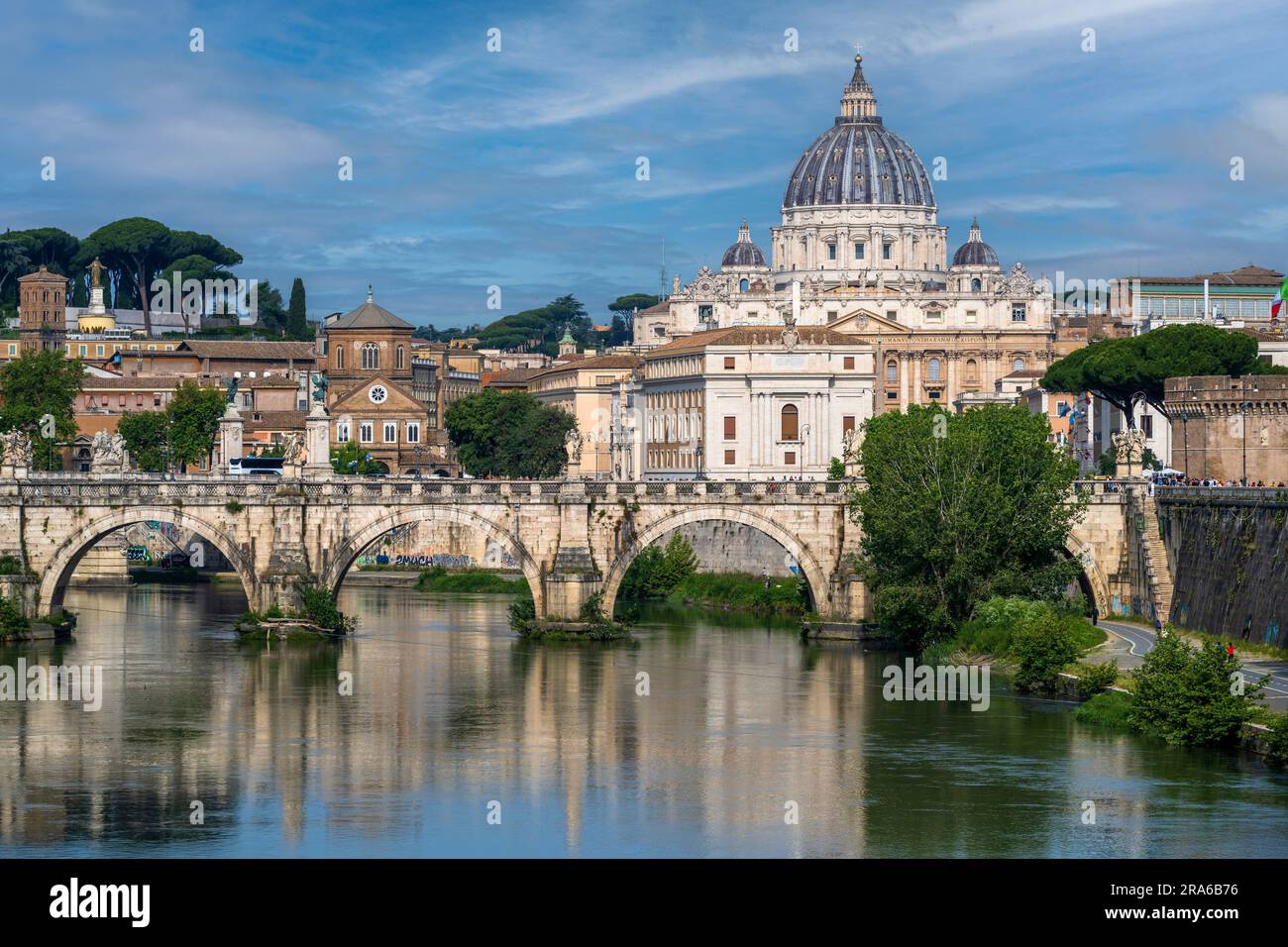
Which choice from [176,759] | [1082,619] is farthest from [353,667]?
[1082,619]

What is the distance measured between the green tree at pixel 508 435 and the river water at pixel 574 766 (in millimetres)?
65985

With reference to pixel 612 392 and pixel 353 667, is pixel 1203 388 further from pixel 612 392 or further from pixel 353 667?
pixel 612 392

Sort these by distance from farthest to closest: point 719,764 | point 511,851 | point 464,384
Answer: point 464,384, point 719,764, point 511,851

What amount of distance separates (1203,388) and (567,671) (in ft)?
79.8

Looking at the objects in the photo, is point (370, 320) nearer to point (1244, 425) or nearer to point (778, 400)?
point (778, 400)

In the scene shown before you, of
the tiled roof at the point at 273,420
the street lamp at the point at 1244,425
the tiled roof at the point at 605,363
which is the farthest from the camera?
the tiled roof at the point at 605,363

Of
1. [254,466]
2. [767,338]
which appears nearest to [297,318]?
[767,338]

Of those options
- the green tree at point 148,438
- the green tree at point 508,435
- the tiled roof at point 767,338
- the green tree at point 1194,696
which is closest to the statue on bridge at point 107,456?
the green tree at point 148,438

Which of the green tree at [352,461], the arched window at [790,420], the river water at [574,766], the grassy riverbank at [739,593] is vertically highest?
the arched window at [790,420]

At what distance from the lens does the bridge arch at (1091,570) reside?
2606 inches

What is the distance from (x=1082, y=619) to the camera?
196ft

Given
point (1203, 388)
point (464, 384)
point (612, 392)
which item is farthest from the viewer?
point (464, 384)

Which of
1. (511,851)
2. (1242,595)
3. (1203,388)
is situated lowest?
(511,851)

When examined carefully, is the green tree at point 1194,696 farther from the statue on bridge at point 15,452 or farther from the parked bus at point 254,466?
the parked bus at point 254,466
